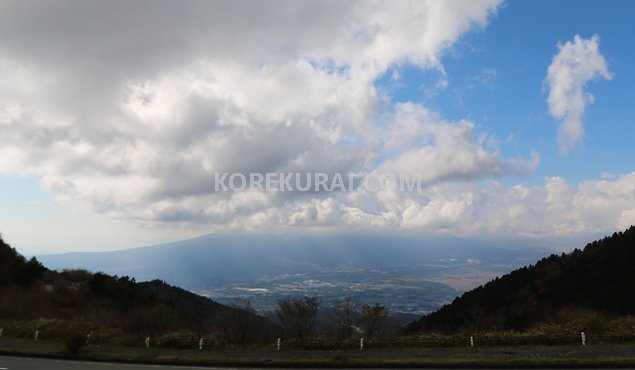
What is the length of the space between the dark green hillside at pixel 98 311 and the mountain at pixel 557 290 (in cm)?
3076

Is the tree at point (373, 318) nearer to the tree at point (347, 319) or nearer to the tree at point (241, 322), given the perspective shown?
the tree at point (347, 319)

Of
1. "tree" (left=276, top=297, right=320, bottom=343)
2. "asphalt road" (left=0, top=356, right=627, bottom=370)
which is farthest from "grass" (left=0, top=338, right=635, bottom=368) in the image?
"tree" (left=276, top=297, right=320, bottom=343)

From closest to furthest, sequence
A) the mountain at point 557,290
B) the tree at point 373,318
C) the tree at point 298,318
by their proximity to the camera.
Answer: the tree at point 298,318 → the tree at point 373,318 → the mountain at point 557,290

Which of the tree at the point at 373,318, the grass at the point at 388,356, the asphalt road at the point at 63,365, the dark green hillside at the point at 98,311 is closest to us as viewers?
the grass at the point at 388,356

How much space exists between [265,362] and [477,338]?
9.02m

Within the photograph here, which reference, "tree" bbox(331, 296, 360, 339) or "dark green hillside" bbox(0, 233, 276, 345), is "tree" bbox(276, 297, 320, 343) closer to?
"dark green hillside" bbox(0, 233, 276, 345)

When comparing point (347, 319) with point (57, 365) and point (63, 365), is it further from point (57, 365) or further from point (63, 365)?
point (57, 365)

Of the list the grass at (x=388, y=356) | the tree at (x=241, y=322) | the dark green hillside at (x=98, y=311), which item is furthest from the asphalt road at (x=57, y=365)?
the tree at (x=241, y=322)

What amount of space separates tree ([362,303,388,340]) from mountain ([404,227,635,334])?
89.9 ft

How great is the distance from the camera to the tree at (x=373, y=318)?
2678 centimetres

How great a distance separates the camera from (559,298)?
6525 centimetres

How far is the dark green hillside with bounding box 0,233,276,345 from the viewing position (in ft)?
81.9

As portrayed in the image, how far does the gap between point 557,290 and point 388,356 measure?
2528 inches

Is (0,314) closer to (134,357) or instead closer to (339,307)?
(134,357)
